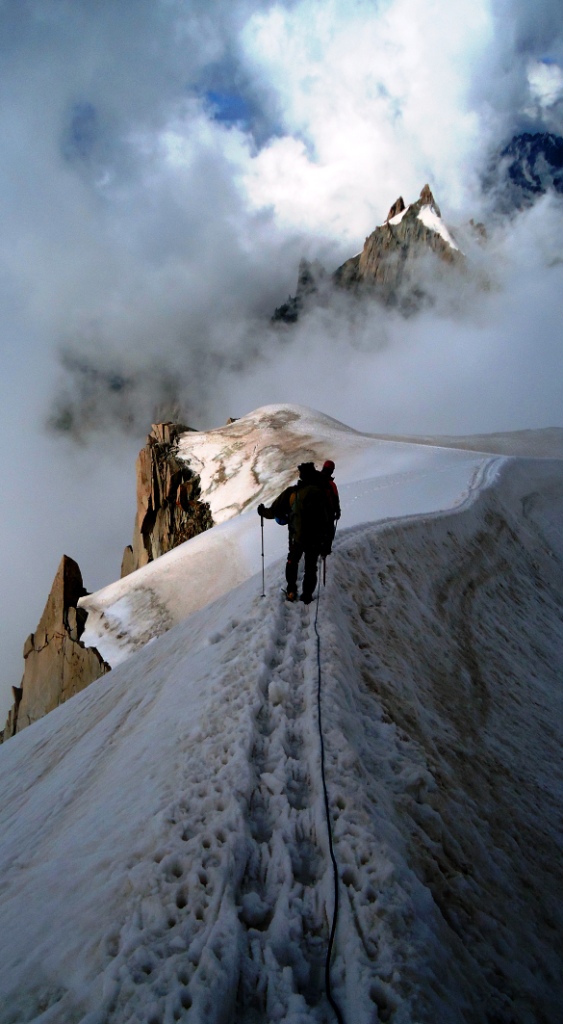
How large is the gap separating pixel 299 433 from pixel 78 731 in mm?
29225

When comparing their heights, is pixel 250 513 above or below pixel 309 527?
above

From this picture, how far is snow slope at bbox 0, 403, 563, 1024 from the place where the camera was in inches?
104

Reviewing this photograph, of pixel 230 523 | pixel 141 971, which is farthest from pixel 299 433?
pixel 141 971

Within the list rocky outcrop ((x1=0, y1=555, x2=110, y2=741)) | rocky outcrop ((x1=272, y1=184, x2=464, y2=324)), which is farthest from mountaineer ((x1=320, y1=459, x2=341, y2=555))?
rocky outcrop ((x1=272, y1=184, x2=464, y2=324))

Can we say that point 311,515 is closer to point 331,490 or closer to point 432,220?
point 331,490

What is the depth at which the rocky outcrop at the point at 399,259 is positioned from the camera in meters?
153

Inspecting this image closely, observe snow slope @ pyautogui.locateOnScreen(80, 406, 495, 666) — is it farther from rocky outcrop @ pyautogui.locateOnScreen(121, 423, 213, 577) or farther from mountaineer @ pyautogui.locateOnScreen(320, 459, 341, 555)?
mountaineer @ pyautogui.locateOnScreen(320, 459, 341, 555)

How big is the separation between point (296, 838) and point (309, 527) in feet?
13.7

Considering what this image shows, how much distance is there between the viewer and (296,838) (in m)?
3.43

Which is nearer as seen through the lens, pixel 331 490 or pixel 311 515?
pixel 311 515

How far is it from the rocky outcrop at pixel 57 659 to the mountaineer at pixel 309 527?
13632 millimetres

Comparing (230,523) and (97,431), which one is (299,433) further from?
(97,431)

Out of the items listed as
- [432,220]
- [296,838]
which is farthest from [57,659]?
[432,220]

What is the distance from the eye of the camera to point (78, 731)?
27.5ft
